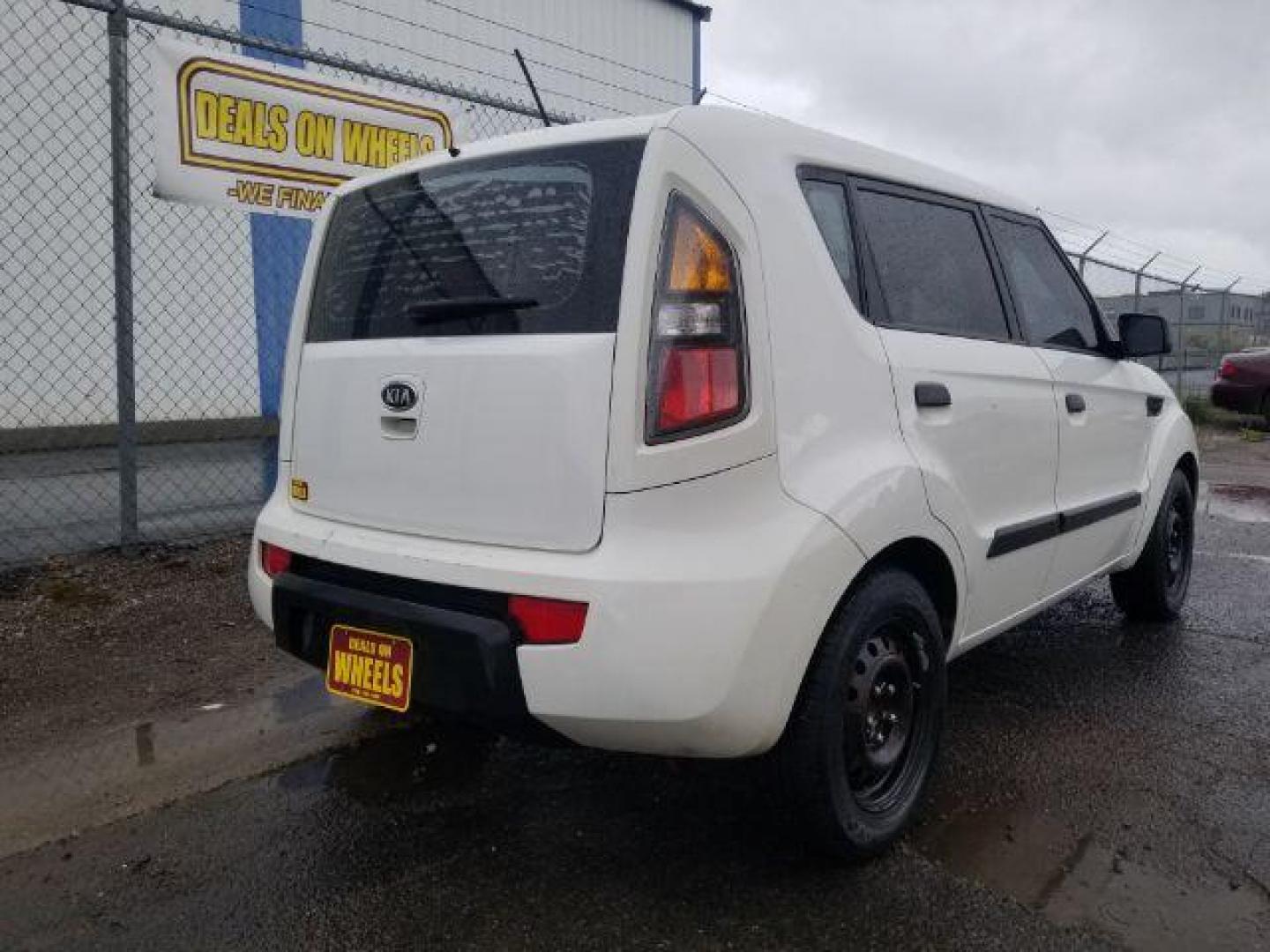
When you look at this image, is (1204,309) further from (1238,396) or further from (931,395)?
(931,395)

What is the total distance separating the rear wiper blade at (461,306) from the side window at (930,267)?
3.01ft

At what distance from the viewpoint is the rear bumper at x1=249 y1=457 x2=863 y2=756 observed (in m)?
1.99

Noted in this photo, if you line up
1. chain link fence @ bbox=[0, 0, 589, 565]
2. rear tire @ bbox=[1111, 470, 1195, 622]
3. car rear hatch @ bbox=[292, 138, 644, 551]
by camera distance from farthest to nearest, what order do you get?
chain link fence @ bbox=[0, 0, 589, 565] → rear tire @ bbox=[1111, 470, 1195, 622] → car rear hatch @ bbox=[292, 138, 644, 551]

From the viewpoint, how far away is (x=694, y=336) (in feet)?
6.91

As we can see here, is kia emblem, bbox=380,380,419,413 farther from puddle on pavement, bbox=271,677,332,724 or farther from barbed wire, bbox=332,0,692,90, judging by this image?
barbed wire, bbox=332,0,692,90

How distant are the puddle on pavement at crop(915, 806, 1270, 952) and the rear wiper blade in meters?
1.67

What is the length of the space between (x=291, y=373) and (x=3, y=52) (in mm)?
7892

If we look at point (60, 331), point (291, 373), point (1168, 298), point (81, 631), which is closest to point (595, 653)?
point (291, 373)

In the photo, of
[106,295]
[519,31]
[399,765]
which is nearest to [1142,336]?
[399,765]

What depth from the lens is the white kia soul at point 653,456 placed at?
2.05 m

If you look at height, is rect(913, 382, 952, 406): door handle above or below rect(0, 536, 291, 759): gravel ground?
above

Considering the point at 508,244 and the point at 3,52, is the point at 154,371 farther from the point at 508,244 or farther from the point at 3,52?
the point at 508,244

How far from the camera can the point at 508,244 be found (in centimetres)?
230

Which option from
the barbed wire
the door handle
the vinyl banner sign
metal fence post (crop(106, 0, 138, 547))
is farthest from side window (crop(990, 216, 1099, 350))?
the barbed wire
